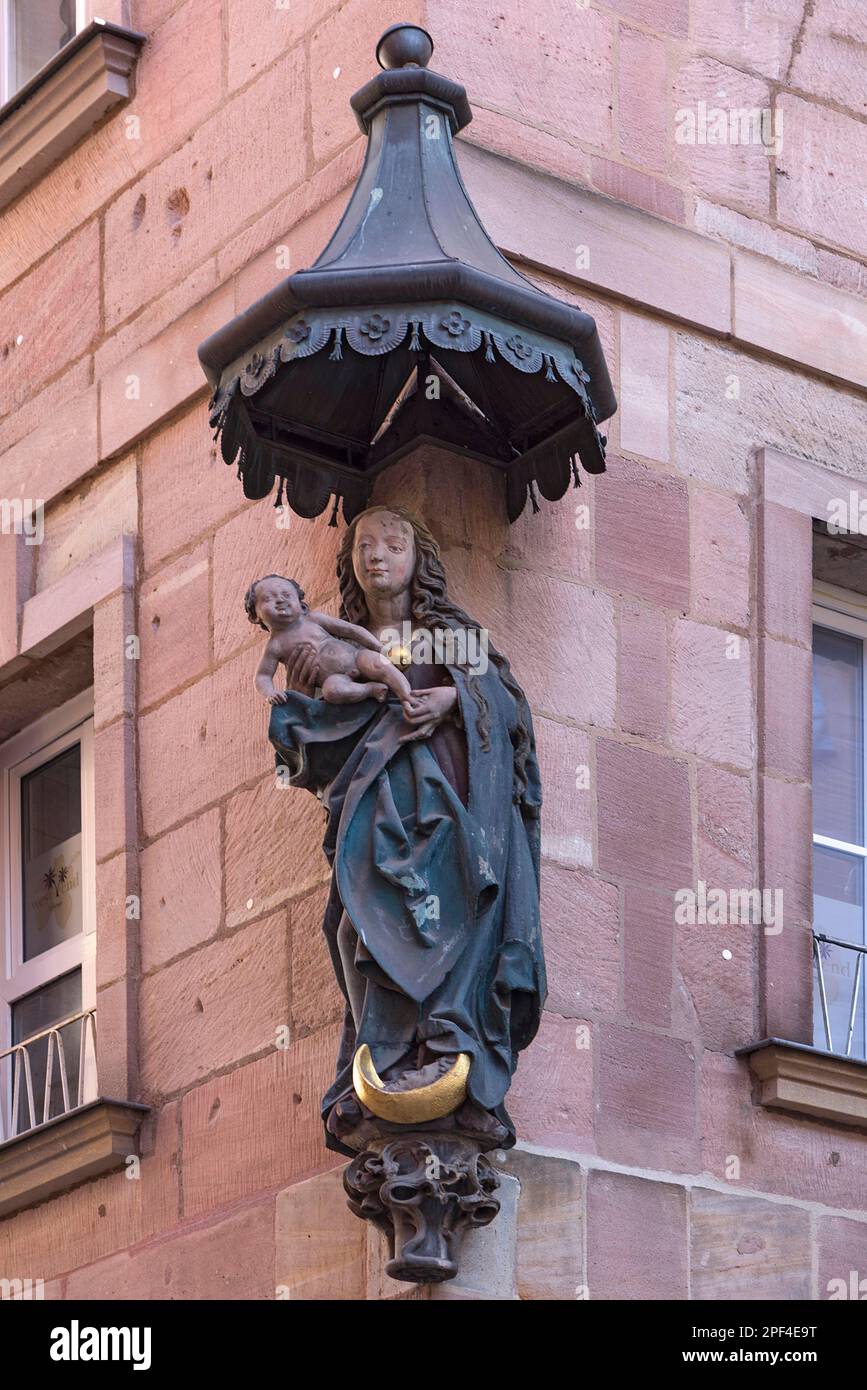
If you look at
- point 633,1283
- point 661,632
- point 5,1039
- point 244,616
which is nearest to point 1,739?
point 5,1039

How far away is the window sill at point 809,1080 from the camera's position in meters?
8.92

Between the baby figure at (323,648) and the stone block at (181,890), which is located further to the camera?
the stone block at (181,890)

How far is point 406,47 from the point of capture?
8836 mm

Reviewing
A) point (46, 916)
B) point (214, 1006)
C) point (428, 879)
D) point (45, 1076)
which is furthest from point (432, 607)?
point (46, 916)

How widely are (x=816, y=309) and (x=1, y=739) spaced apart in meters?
2.77

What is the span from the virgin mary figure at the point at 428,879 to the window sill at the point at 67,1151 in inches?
46.6

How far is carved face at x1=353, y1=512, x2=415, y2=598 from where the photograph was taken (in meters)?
8.62

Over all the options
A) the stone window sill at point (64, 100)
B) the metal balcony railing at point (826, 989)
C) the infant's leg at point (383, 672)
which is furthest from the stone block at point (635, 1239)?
the stone window sill at point (64, 100)

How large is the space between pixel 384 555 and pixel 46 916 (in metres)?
2.39
